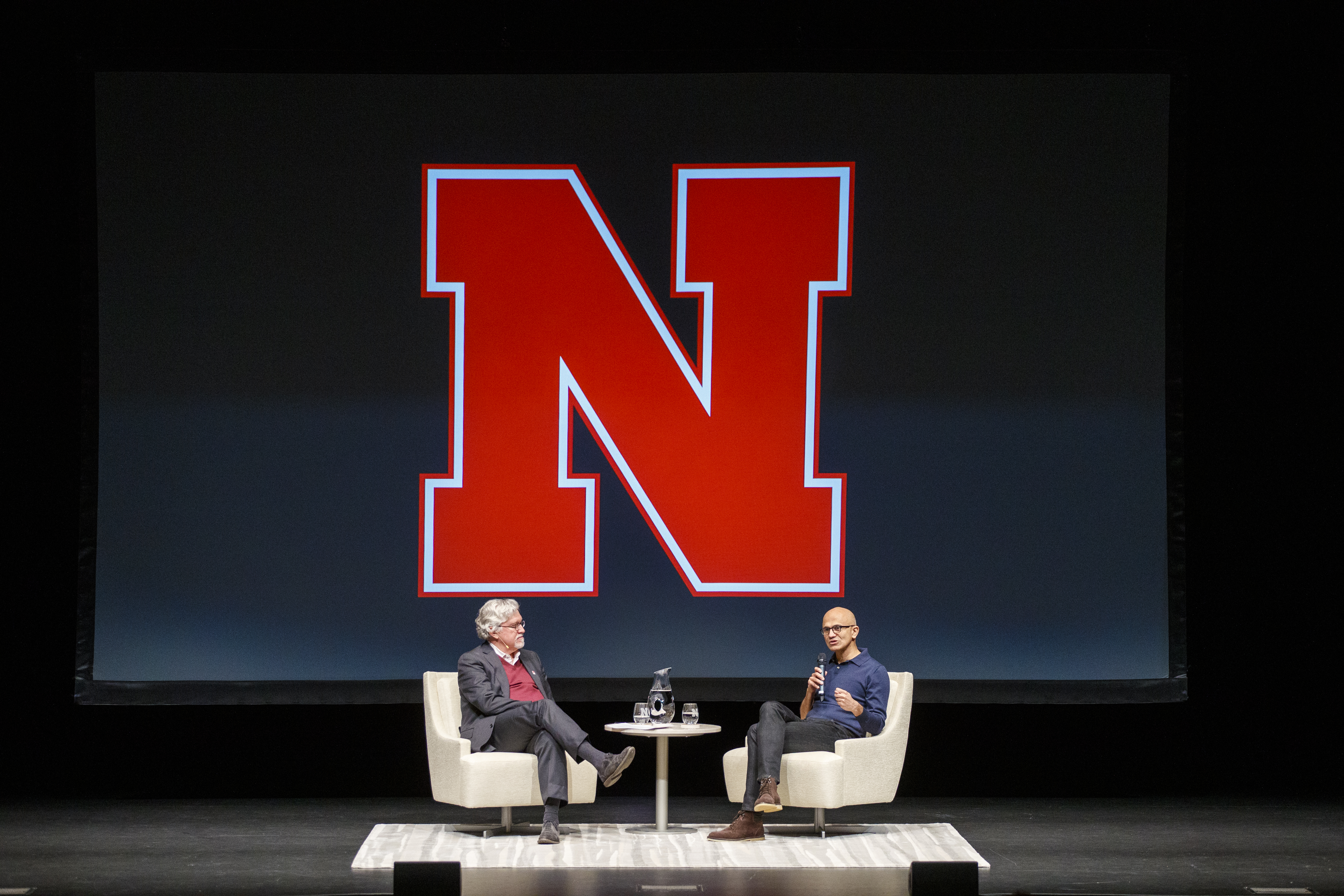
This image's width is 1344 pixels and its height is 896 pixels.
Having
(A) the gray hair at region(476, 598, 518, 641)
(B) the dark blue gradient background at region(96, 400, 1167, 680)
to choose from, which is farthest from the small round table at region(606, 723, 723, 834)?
(B) the dark blue gradient background at region(96, 400, 1167, 680)

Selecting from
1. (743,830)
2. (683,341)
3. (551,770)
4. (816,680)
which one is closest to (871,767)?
(816,680)

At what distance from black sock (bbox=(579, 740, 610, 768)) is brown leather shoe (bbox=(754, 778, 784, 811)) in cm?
53

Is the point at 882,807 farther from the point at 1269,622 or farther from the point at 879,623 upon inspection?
the point at 1269,622

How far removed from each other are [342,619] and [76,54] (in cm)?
245

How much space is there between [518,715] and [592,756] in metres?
0.29

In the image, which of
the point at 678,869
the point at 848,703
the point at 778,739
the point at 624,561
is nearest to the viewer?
the point at 678,869

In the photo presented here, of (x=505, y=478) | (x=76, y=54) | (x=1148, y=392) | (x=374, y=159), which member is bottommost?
(x=505, y=478)

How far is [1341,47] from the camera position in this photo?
242 inches

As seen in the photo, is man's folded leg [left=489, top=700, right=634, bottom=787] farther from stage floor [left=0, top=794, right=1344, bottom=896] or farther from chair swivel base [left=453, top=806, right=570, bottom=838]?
stage floor [left=0, top=794, right=1344, bottom=896]

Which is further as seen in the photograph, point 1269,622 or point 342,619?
point 1269,622

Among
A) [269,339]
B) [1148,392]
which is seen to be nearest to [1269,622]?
[1148,392]

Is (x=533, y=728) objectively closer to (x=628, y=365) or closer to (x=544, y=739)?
(x=544, y=739)

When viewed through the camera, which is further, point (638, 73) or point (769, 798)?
point (638, 73)

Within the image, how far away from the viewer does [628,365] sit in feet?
19.6
